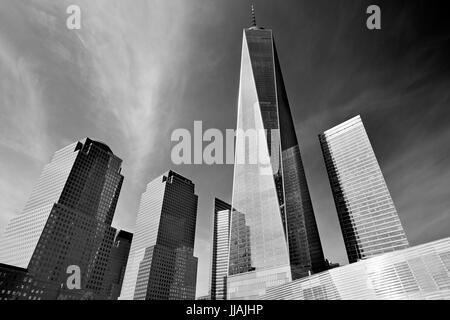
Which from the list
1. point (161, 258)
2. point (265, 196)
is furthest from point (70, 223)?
point (265, 196)

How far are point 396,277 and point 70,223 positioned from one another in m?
143

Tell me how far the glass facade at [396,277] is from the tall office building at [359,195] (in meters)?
65.1

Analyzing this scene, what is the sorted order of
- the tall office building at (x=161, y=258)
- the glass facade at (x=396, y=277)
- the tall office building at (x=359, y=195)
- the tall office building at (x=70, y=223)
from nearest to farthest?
the glass facade at (x=396, y=277)
the tall office building at (x=359, y=195)
the tall office building at (x=70, y=223)
the tall office building at (x=161, y=258)

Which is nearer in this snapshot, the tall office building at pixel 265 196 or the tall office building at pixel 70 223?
the tall office building at pixel 265 196

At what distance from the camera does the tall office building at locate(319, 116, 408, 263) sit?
4675 inches

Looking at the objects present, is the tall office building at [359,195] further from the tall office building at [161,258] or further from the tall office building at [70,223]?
the tall office building at [70,223]

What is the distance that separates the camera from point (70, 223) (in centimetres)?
13400

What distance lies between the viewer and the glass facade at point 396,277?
54000 millimetres

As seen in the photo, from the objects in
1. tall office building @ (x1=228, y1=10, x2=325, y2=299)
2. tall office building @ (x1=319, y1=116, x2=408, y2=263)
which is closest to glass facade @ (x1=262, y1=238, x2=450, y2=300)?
tall office building @ (x1=228, y1=10, x2=325, y2=299)

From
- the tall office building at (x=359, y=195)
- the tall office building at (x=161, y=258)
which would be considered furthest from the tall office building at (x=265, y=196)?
the tall office building at (x=161, y=258)

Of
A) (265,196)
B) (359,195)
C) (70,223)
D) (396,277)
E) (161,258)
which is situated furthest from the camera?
(161,258)

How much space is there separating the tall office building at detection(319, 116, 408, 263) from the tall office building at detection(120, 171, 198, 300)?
4526 inches

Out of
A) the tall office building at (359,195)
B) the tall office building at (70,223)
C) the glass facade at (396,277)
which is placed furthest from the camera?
the tall office building at (70,223)

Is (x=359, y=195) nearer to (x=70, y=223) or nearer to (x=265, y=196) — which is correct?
(x=265, y=196)
